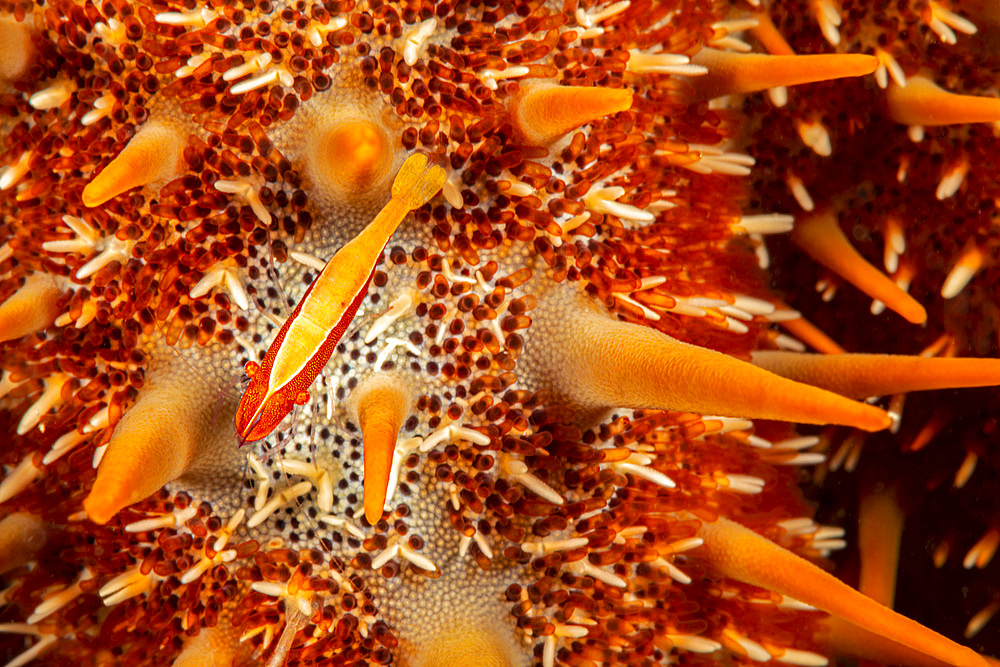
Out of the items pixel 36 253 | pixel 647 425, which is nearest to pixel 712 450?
pixel 647 425

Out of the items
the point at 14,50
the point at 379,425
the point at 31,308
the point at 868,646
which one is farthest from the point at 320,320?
the point at 868,646

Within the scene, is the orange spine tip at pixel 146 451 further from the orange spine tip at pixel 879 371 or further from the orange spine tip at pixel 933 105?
the orange spine tip at pixel 933 105

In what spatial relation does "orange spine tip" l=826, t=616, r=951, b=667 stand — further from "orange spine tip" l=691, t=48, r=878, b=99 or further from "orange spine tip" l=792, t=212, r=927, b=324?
"orange spine tip" l=691, t=48, r=878, b=99

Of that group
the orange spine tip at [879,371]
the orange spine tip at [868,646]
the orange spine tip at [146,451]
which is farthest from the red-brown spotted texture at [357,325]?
the orange spine tip at [868,646]

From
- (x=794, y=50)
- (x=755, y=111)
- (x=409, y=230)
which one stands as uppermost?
(x=794, y=50)

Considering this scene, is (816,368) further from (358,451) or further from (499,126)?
(358,451)

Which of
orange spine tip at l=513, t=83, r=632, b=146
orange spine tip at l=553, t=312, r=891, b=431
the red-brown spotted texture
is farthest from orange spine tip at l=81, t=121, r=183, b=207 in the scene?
orange spine tip at l=553, t=312, r=891, b=431
